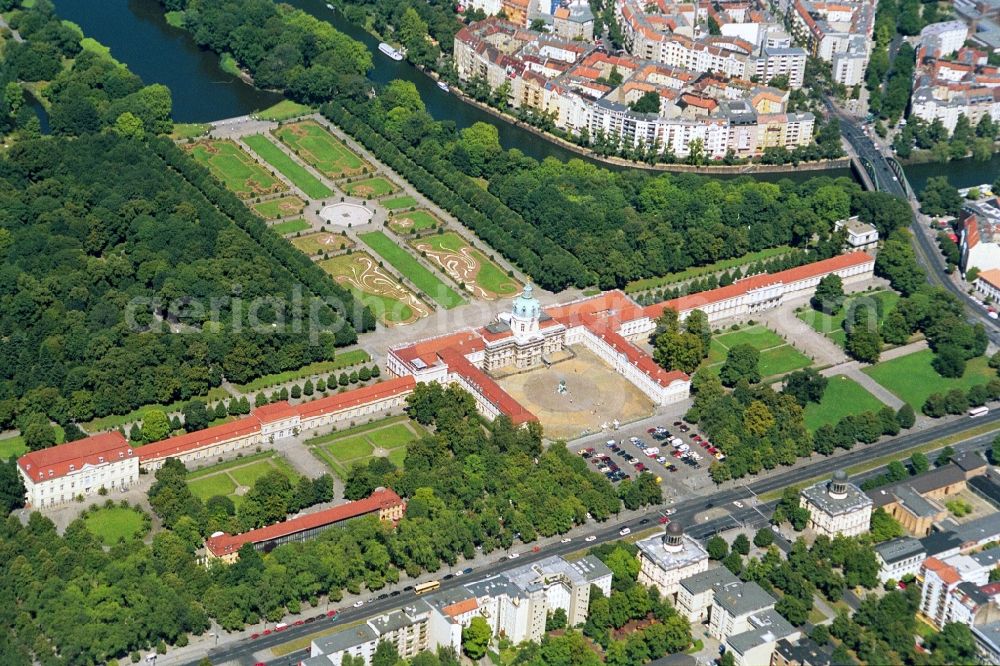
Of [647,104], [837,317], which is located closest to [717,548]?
[837,317]

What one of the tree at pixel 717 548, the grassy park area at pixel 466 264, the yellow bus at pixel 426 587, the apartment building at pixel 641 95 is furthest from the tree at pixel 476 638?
the apartment building at pixel 641 95

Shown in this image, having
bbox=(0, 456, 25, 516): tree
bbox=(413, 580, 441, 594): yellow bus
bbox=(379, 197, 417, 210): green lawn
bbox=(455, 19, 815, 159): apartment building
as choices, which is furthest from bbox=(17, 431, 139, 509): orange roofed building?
bbox=(455, 19, 815, 159): apartment building

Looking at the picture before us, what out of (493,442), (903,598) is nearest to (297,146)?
(493,442)

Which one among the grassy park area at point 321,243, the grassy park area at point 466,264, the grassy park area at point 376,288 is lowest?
the grassy park area at point 466,264

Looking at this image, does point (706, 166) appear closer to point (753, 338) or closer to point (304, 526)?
point (753, 338)

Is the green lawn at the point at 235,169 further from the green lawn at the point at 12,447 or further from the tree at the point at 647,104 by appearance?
the green lawn at the point at 12,447
